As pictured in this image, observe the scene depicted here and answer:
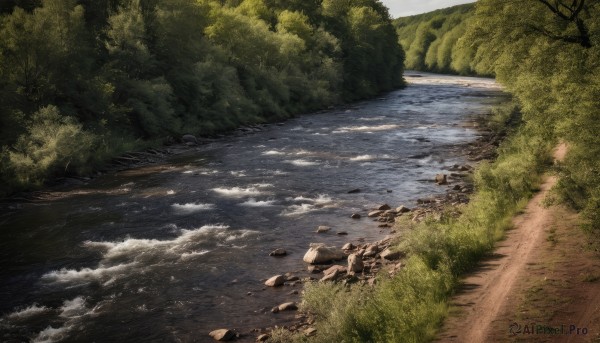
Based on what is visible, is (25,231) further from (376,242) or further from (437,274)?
(437,274)

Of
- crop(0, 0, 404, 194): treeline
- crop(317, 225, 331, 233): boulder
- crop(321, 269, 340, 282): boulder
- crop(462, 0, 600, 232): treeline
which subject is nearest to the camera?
crop(462, 0, 600, 232): treeline

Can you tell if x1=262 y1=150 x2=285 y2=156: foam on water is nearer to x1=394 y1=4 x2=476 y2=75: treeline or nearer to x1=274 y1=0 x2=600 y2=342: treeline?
x1=274 y1=0 x2=600 y2=342: treeline

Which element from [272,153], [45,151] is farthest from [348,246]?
[45,151]

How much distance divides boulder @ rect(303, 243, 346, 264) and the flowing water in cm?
51

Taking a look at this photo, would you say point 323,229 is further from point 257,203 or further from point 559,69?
point 559,69

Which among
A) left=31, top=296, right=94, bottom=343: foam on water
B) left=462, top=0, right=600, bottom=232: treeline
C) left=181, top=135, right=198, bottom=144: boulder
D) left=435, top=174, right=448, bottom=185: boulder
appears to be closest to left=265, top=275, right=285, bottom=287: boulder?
left=31, top=296, right=94, bottom=343: foam on water

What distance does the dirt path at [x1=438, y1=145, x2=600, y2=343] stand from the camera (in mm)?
9891

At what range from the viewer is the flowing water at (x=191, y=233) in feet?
44.1

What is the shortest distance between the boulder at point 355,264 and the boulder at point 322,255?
2.70 feet

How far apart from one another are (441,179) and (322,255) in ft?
40.3

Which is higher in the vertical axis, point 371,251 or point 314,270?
point 371,251

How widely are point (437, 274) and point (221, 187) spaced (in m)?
16.6

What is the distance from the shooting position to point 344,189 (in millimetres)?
25875

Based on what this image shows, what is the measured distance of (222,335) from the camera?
12.1 meters
